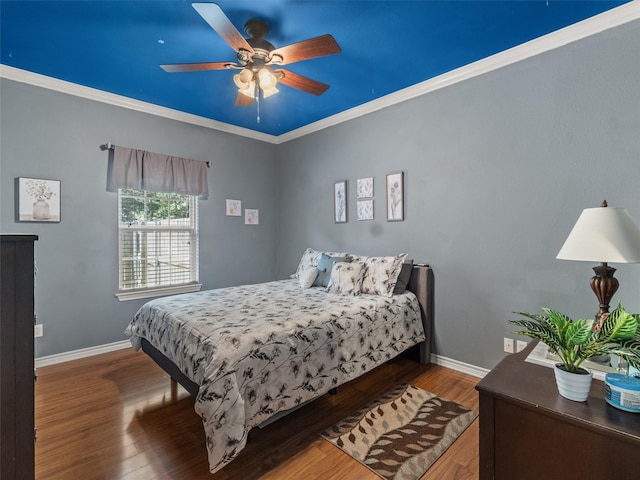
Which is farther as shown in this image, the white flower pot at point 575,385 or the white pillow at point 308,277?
the white pillow at point 308,277

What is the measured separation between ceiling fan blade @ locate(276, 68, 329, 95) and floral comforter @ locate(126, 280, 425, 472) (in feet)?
5.93

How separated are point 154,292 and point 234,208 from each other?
1.49 metres

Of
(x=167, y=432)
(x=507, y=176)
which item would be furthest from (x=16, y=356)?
(x=507, y=176)

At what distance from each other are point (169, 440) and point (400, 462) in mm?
1407

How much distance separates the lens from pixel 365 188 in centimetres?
353

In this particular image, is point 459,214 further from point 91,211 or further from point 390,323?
point 91,211

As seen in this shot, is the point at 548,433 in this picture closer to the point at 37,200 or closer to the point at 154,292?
the point at 154,292

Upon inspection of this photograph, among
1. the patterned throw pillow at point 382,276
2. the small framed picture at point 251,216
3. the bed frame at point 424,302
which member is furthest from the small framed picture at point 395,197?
the small framed picture at point 251,216

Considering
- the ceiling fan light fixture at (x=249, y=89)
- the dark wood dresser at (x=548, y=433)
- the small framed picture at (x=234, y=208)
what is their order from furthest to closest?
the small framed picture at (x=234, y=208) < the ceiling fan light fixture at (x=249, y=89) < the dark wood dresser at (x=548, y=433)

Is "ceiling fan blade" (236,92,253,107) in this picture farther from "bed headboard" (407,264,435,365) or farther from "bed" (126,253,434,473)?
"bed headboard" (407,264,435,365)

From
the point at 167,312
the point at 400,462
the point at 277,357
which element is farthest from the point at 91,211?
the point at 400,462

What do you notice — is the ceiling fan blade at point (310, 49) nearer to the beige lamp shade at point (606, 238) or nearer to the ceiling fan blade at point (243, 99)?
the ceiling fan blade at point (243, 99)

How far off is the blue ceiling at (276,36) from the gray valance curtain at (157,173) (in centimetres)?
68

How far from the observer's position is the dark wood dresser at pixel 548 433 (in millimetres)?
865
